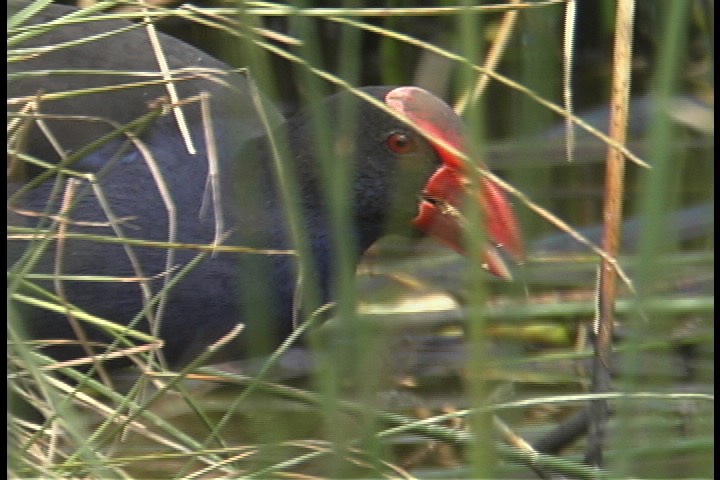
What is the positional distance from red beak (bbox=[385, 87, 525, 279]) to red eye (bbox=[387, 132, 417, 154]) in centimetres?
5

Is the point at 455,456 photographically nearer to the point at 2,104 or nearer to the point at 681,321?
the point at 681,321

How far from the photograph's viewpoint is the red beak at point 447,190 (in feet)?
6.10

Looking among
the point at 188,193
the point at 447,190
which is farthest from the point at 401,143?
the point at 188,193

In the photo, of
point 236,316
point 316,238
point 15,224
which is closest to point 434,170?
point 316,238

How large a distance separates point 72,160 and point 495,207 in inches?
26.9

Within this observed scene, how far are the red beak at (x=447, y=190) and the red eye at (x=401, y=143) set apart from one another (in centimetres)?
5

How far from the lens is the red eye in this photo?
1938mm

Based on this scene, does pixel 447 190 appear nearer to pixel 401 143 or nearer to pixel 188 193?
pixel 401 143

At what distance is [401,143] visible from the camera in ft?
6.37

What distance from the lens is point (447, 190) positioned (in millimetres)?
1940

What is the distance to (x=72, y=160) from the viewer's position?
55.6 inches

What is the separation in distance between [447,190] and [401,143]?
0.09 m

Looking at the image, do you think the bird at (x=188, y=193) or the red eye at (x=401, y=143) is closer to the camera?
the bird at (x=188, y=193)

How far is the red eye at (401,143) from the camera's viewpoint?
6.36ft
